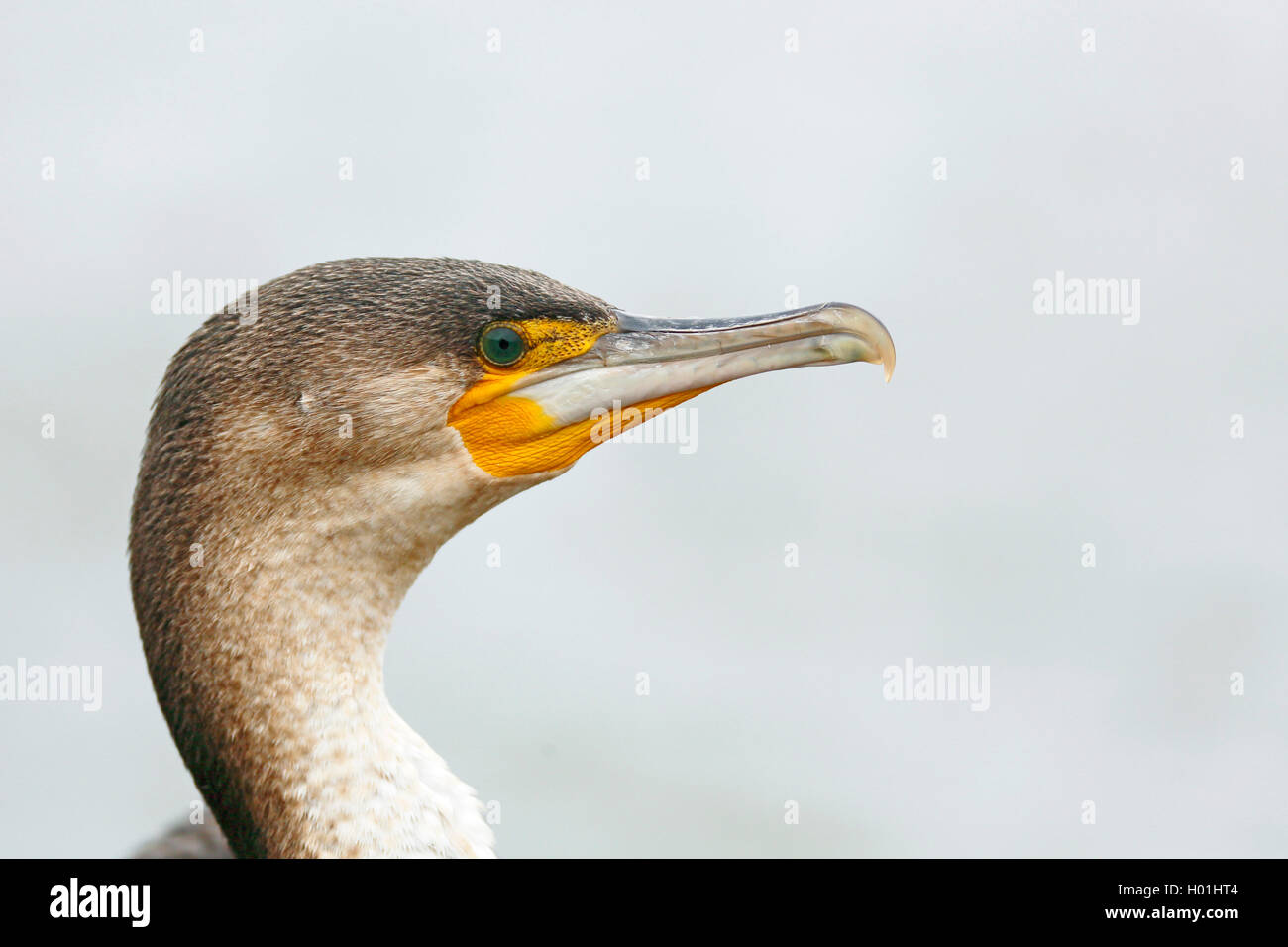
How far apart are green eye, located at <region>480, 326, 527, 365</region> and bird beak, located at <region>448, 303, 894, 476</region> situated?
7cm

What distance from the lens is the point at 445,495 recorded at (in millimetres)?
3281

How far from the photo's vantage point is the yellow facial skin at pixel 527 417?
131 inches

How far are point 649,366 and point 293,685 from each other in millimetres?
1185

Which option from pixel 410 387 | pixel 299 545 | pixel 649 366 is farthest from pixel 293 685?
pixel 649 366

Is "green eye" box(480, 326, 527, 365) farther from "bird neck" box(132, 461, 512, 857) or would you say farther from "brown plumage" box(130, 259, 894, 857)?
"bird neck" box(132, 461, 512, 857)

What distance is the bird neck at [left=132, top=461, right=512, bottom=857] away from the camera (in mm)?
3061

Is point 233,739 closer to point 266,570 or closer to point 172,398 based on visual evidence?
point 266,570

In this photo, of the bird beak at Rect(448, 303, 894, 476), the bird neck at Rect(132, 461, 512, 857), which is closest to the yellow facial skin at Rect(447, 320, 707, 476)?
the bird beak at Rect(448, 303, 894, 476)

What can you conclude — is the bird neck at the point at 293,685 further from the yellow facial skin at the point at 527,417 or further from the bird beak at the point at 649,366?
the bird beak at the point at 649,366

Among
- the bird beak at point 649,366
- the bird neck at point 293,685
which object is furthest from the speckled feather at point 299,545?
the bird beak at point 649,366

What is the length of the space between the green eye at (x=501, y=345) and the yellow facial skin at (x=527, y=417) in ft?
0.06

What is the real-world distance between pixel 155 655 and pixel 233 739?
290 mm

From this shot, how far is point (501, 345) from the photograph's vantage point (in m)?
3.32

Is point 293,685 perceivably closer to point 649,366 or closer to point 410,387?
point 410,387
